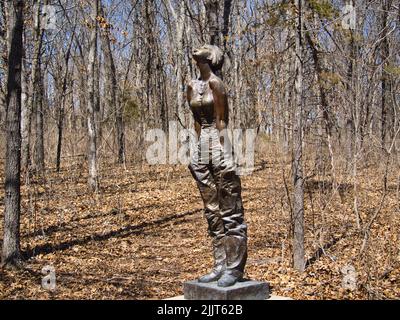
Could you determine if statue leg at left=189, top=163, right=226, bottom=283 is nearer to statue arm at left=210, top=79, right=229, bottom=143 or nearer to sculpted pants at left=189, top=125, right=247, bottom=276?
sculpted pants at left=189, top=125, right=247, bottom=276

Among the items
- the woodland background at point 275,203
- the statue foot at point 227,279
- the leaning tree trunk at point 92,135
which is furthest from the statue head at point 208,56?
the leaning tree trunk at point 92,135

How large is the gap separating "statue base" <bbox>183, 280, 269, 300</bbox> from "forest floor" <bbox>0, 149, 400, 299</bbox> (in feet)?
7.10

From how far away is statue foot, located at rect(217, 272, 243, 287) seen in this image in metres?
5.17

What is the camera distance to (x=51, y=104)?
113 feet

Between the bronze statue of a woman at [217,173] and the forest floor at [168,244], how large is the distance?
7.69ft

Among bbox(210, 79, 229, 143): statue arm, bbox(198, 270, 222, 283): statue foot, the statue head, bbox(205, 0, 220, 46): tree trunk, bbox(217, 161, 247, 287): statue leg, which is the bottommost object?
bbox(198, 270, 222, 283): statue foot

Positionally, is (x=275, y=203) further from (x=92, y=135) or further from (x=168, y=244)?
(x=92, y=135)

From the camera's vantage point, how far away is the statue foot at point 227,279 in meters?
5.17

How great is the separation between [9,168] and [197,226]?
5251mm

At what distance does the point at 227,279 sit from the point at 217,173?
3.52ft

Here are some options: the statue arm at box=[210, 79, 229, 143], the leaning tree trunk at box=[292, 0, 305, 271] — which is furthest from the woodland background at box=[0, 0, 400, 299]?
the statue arm at box=[210, 79, 229, 143]

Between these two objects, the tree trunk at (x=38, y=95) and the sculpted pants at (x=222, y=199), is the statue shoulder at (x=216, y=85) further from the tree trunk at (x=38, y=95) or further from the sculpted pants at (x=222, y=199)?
the tree trunk at (x=38, y=95)

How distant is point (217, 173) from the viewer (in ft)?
17.8

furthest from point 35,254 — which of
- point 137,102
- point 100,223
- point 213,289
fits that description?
point 137,102
